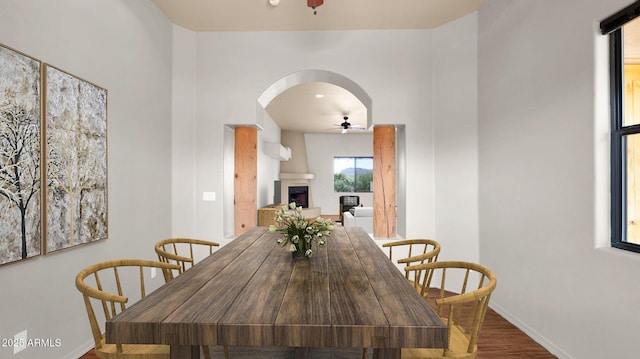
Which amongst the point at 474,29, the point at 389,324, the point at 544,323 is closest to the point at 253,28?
the point at 474,29

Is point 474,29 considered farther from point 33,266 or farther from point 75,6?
point 33,266

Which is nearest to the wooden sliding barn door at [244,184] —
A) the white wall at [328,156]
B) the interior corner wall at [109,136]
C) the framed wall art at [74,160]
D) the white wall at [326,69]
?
the white wall at [326,69]

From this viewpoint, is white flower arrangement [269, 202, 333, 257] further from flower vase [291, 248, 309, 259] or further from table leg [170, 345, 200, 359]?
table leg [170, 345, 200, 359]

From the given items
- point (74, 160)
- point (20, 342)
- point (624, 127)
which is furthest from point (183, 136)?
point (624, 127)

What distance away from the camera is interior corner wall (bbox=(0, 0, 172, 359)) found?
191cm

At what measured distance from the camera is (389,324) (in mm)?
1056

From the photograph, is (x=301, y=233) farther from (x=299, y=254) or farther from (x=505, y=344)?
(x=505, y=344)

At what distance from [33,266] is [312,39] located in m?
3.24

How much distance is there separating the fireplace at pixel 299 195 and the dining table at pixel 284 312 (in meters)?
8.71

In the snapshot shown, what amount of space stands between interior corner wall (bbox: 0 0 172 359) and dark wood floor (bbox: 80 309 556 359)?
518 mm

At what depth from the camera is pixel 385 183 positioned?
405 cm

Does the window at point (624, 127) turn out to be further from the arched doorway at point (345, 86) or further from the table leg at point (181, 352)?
the table leg at point (181, 352)

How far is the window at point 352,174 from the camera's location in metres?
11.4

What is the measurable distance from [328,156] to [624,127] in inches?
373
